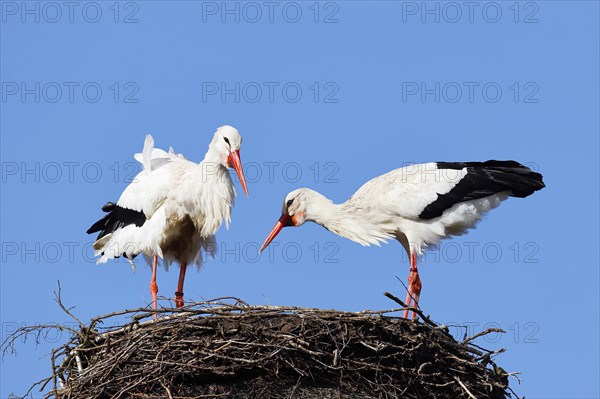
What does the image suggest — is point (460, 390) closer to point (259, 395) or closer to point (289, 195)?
point (259, 395)

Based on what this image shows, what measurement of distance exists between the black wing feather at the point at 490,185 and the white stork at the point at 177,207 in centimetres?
174

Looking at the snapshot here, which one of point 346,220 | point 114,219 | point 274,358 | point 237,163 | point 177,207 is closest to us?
point 274,358

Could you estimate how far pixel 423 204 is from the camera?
994 cm

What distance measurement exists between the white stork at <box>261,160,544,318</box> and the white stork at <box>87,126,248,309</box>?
2.63ft

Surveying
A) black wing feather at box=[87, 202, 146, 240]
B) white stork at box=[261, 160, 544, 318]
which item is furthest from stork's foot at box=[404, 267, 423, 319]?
black wing feather at box=[87, 202, 146, 240]

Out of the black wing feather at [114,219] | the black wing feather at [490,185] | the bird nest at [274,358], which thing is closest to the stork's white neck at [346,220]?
the black wing feather at [490,185]

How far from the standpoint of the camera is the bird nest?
7.18 m

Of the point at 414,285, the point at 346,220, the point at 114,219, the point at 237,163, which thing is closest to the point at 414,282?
the point at 414,285

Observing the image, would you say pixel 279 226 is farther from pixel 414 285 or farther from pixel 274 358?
pixel 274 358

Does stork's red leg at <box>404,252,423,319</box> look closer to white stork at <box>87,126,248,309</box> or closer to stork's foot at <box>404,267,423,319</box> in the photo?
stork's foot at <box>404,267,423,319</box>

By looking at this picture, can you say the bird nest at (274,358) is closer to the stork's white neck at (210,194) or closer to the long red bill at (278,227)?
the stork's white neck at (210,194)

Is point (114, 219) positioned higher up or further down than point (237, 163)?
further down

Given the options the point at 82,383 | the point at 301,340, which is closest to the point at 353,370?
the point at 301,340

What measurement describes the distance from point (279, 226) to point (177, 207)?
41.7 inches
